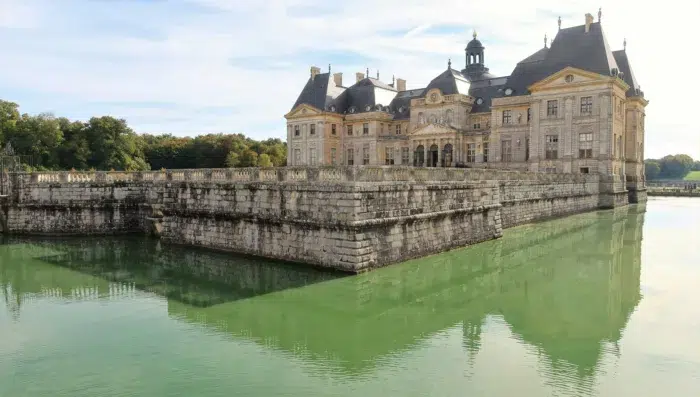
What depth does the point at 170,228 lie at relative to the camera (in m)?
20.2

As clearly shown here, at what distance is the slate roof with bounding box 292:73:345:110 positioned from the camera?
54750mm

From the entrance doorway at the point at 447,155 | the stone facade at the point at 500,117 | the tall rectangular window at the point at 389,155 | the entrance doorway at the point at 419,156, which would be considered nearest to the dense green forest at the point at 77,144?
the stone facade at the point at 500,117

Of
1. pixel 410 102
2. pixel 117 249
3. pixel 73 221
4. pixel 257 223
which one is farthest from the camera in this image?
pixel 410 102

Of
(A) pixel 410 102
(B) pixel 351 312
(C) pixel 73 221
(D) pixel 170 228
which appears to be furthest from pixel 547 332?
(A) pixel 410 102

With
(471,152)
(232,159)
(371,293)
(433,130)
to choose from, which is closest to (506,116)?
(471,152)

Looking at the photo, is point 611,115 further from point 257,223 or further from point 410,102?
point 257,223

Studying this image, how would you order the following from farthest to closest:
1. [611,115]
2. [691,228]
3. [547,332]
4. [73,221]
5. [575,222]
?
1. [611,115]
2. [575,222]
3. [691,228]
4. [73,221]
5. [547,332]

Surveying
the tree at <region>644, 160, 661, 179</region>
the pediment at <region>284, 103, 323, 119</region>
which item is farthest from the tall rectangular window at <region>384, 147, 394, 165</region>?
the tree at <region>644, 160, 661, 179</region>

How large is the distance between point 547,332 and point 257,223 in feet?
31.6

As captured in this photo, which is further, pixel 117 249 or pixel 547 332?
pixel 117 249

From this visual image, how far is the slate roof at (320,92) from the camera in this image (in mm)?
54750

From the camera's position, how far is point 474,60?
56594mm

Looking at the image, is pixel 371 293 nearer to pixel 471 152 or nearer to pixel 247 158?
pixel 471 152

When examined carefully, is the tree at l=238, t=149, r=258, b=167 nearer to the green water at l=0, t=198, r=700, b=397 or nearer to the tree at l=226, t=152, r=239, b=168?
the tree at l=226, t=152, r=239, b=168
